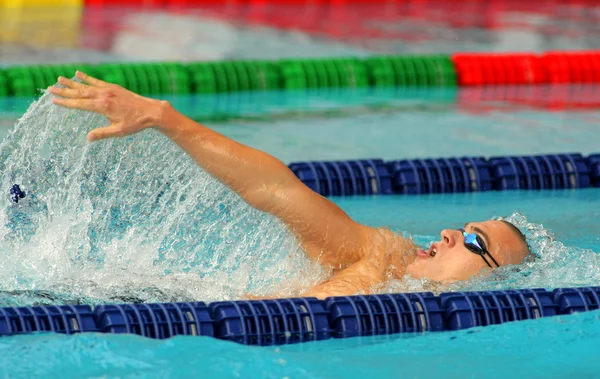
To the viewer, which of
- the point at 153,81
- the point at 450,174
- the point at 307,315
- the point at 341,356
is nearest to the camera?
the point at 341,356

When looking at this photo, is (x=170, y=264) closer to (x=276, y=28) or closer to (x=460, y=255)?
(x=460, y=255)

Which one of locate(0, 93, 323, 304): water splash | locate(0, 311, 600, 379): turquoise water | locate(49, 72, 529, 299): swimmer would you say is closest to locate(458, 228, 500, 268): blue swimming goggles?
locate(49, 72, 529, 299): swimmer

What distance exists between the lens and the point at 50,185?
153 inches

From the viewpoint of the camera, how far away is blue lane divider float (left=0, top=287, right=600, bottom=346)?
2.93 meters

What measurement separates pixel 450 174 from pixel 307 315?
2.32 metres

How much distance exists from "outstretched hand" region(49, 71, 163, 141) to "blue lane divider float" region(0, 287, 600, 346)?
531 millimetres

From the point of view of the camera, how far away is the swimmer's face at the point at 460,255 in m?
3.24

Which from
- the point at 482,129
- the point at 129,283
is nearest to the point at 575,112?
the point at 482,129

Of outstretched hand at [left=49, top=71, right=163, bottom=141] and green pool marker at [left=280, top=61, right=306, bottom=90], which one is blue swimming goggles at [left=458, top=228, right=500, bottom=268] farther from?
Answer: green pool marker at [left=280, top=61, right=306, bottom=90]

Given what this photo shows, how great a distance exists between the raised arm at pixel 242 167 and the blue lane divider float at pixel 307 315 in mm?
182

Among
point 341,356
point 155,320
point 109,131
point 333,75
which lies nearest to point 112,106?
point 109,131

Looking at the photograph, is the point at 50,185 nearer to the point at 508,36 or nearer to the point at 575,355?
the point at 575,355

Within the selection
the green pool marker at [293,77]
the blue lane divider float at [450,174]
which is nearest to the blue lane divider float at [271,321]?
the blue lane divider float at [450,174]

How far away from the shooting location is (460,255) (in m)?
3.24
